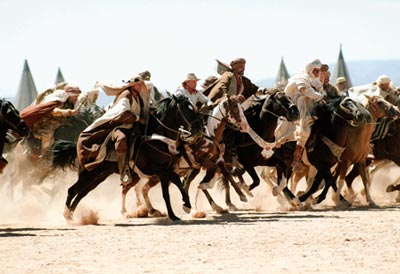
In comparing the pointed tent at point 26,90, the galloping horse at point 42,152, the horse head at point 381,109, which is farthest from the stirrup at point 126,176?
the pointed tent at point 26,90

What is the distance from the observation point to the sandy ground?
1354 centimetres

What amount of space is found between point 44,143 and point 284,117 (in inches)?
175

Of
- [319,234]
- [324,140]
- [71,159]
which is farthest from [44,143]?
[319,234]

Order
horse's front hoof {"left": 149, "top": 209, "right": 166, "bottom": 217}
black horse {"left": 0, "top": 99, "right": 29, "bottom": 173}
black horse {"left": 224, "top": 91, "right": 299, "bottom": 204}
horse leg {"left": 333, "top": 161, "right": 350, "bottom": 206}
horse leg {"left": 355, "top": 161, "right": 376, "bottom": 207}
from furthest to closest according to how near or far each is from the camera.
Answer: horse leg {"left": 355, "top": 161, "right": 376, "bottom": 207}
horse leg {"left": 333, "top": 161, "right": 350, "bottom": 206}
black horse {"left": 224, "top": 91, "right": 299, "bottom": 204}
horse's front hoof {"left": 149, "top": 209, "right": 166, "bottom": 217}
black horse {"left": 0, "top": 99, "right": 29, "bottom": 173}

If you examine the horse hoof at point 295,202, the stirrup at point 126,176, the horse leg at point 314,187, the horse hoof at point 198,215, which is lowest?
the horse hoof at point 198,215

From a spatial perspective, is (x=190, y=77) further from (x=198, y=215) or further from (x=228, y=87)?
(x=198, y=215)

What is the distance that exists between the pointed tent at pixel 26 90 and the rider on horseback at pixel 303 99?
5933cm

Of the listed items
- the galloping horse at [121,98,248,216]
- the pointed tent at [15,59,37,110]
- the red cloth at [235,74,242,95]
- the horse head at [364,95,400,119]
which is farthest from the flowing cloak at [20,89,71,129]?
the pointed tent at [15,59,37,110]

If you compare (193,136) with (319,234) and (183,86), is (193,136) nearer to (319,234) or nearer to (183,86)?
(183,86)

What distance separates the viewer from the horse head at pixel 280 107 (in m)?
21.7

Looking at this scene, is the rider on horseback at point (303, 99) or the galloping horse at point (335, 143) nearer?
the rider on horseback at point (303, 99)

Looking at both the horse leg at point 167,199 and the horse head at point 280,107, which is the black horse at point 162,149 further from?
the horse head at point 280,107

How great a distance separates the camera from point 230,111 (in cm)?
2105

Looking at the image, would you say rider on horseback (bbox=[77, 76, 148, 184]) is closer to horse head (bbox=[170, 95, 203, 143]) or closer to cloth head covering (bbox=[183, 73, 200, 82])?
horse head (bbox=[170, 95, 203, 143])
